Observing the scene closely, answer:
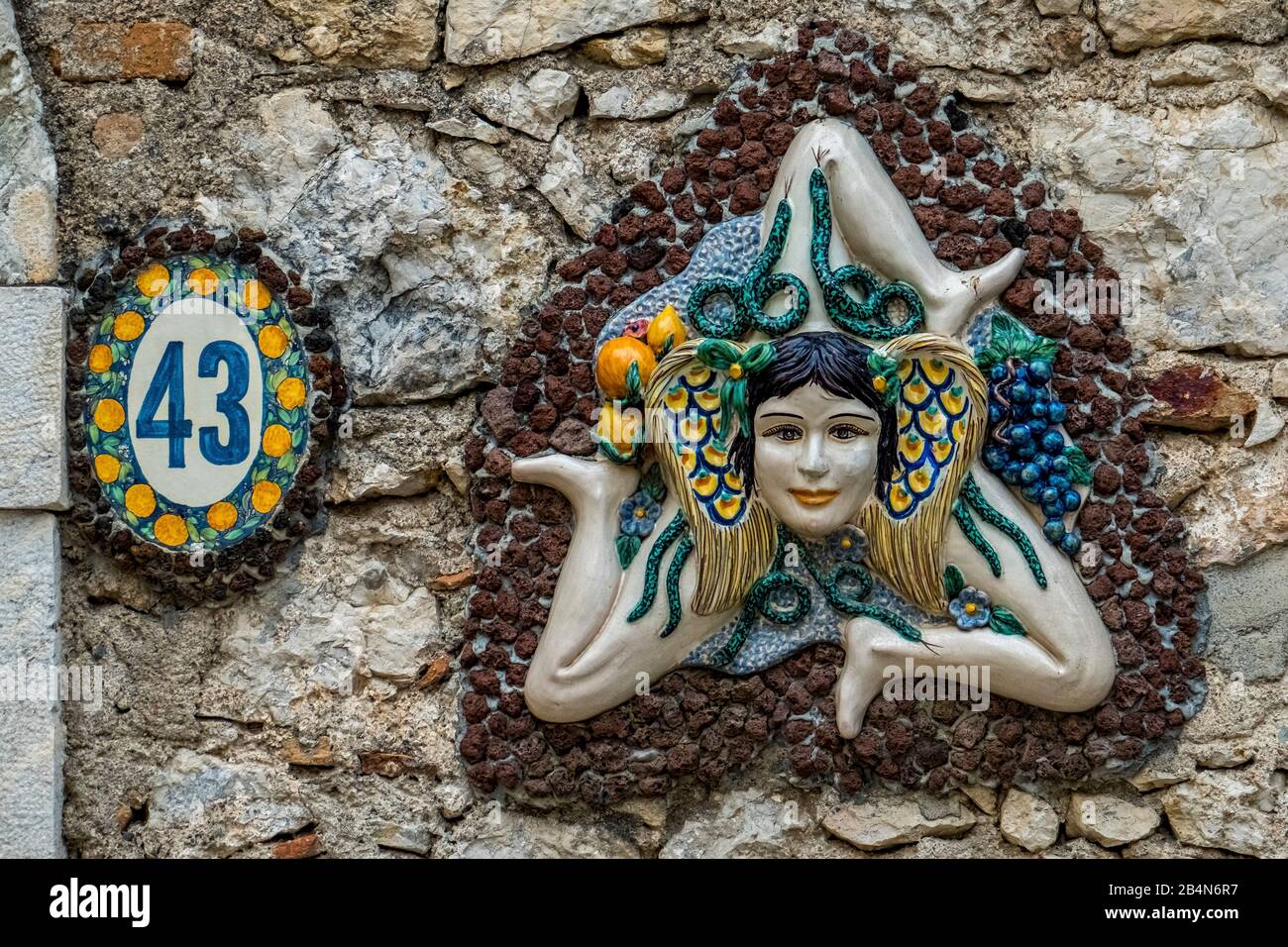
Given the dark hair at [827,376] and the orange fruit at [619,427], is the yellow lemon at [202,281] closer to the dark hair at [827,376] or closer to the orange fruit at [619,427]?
the orange fruit at [619,427]

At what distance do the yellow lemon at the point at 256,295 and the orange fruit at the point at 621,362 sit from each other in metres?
0.62

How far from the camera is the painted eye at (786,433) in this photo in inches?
108

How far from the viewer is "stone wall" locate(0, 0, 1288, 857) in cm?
283

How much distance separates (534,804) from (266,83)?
137 centimetres

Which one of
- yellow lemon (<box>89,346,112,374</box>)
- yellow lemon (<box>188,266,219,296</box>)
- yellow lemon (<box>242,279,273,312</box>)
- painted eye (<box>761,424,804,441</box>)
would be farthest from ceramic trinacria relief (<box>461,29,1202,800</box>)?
yellow lemon (<box>89,346,112,374</box>)

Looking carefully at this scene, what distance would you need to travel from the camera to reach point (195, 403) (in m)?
2.96

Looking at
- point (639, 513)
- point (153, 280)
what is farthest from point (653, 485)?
point (153, 280)

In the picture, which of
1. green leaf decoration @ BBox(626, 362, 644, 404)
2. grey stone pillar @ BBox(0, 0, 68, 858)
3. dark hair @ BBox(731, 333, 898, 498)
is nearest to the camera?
dark hair @ BBox(731, 333, 898, 498)

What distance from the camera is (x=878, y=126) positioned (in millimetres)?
2852

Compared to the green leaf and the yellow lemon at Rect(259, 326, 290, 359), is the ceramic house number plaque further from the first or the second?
the green leaf

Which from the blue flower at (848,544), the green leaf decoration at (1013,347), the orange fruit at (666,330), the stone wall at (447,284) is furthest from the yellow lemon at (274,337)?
the green leaf decoration at (1013,347)

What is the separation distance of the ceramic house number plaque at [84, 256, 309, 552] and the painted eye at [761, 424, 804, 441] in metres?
0.83

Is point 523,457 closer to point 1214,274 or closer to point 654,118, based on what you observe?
point 654,118

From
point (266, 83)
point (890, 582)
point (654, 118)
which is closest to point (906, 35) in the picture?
point (654, 118)
